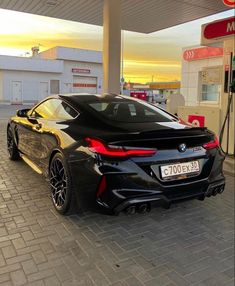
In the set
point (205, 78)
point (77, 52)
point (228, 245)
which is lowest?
point (228, 245)

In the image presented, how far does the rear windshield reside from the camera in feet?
12.1

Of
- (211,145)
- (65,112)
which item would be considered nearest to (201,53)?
(65,112)

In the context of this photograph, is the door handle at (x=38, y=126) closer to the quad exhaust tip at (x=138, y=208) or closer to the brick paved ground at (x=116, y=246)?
the brick paved ground at (x=116, y=246)

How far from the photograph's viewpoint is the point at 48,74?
119 ft

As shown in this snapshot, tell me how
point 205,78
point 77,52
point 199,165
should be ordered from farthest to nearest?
point 77,52, point 205,78, point 199,165

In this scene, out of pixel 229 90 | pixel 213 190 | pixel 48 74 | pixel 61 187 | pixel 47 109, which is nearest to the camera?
pixel 213 190

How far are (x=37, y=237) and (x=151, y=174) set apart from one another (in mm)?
1276

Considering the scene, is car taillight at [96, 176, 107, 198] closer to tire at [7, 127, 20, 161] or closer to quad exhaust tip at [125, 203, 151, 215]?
quad exhaust tip at [125, 203, 151, 215]

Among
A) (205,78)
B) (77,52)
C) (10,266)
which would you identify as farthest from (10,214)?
(77,52)

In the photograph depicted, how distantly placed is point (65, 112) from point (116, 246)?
5.88 feet

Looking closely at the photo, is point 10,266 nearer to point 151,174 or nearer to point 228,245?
point 151,174

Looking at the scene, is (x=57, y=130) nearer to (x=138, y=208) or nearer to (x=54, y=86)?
(x=138, y=208)

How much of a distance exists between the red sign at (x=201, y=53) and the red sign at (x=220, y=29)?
32.6ft

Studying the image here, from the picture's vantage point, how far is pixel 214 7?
9.27 m
